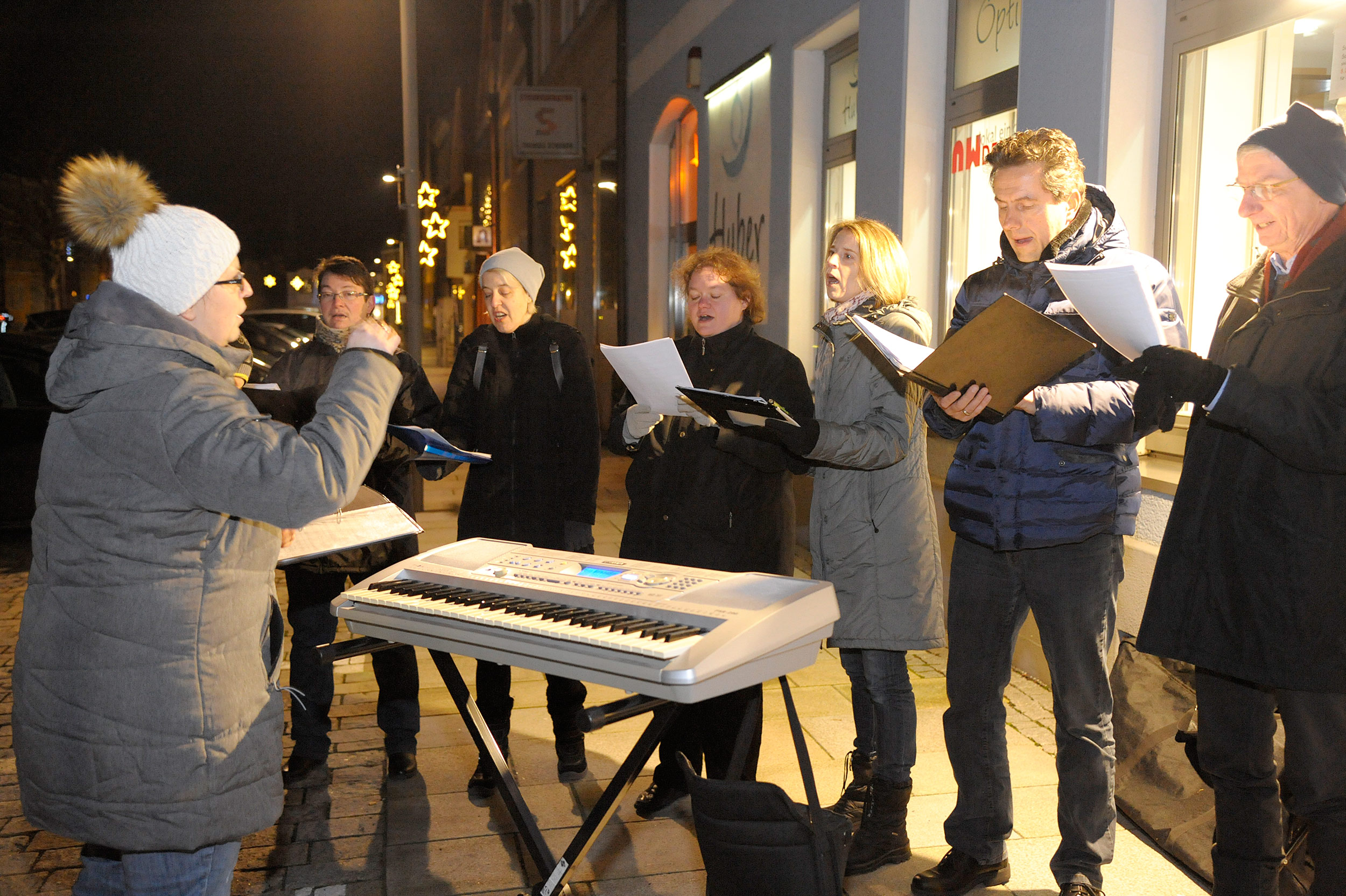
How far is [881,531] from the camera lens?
11.4 feet

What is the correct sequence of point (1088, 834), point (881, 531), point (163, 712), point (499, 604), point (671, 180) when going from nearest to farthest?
point (163, 712) < point (499, 604) < point (1088, 834) < point (881, 531) < point (671, 180)

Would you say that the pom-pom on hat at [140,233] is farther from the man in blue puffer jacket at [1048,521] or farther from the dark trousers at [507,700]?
the dark trousers at [507,700]

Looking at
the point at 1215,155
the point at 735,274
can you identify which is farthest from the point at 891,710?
the point at 1215,155

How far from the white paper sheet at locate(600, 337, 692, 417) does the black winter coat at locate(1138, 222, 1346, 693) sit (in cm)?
129

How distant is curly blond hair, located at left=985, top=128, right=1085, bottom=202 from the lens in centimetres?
291

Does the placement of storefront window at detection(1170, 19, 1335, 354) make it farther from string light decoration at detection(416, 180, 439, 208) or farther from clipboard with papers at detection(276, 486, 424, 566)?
string light decoration at detection(416, 180, 439, 208)

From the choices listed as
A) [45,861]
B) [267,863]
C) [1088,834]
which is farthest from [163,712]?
[1088,834]

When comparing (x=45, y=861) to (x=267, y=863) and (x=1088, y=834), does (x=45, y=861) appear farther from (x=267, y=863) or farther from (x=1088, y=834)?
(x=1088, y=834)

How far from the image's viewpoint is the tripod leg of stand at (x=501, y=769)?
2.79 metres

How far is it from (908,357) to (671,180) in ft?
32.9

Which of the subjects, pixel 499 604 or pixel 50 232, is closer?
pixel 499 604

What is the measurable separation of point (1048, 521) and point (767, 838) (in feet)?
3.86

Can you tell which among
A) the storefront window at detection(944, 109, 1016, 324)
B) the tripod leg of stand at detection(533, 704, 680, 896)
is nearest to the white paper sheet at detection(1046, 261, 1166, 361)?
the tripod leg of stand at detection(533, 704, 680, 896)

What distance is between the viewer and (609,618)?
2.31 metres
